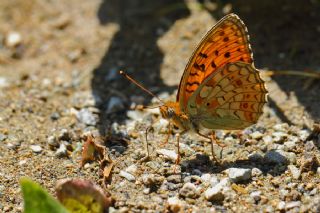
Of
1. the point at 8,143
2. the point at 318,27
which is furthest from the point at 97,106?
the point at 318,27

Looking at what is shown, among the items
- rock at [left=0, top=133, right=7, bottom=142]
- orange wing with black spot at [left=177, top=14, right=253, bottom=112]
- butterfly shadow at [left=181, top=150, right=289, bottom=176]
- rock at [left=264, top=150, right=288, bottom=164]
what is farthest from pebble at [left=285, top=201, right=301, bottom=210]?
rock at [left=0, top=133, right=7, bottom=142]

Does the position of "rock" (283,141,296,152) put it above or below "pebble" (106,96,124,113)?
above

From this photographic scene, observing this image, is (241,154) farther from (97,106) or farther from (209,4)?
(209,4)

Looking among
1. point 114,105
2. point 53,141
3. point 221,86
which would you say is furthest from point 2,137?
point 221,86

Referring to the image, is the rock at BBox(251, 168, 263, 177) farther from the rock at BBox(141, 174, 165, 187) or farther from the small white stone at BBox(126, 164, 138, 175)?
the small white stone at BBox(126, 164, 138, 175)

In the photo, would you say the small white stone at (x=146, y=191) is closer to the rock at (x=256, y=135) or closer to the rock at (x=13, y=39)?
the rock at (x=256, y=135)

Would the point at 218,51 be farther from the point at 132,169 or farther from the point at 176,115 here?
the point at 132,169

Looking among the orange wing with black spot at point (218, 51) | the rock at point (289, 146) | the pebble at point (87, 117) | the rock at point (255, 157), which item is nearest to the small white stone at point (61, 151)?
the pebble at point (87, 117)
